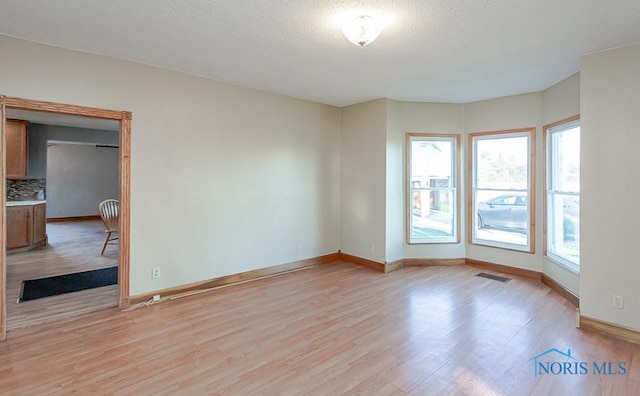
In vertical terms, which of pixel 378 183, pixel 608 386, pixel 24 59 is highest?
pixel 24 59

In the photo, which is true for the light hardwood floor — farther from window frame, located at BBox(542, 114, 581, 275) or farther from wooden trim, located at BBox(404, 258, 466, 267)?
wooden trim, located at BBox(404, 258, 466, 267)

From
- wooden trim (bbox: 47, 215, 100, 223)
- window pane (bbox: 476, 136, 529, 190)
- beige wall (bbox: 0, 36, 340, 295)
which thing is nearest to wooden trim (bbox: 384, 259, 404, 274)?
beige wall (bbox: 0, 36, 340, 295)

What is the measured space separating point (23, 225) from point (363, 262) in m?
6.30

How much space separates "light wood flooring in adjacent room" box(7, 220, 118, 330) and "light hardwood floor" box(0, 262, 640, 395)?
28 centimetres

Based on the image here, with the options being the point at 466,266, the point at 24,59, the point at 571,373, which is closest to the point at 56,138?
the point at 24,59

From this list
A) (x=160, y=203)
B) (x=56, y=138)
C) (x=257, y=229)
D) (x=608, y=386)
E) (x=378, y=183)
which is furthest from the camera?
(x=56, y=138)

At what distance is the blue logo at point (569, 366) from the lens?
2.29m

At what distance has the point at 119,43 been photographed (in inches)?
114

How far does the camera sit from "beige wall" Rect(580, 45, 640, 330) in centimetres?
275

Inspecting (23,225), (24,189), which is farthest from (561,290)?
(24,189)

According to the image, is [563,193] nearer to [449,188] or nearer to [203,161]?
[449,188]

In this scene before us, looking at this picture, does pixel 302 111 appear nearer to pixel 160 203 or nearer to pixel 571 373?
pixel 160 203

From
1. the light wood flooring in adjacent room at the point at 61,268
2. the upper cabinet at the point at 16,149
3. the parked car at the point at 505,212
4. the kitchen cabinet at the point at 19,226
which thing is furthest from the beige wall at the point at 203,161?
the upper cabinet at the point at 16,149

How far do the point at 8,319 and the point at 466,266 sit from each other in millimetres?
5716
